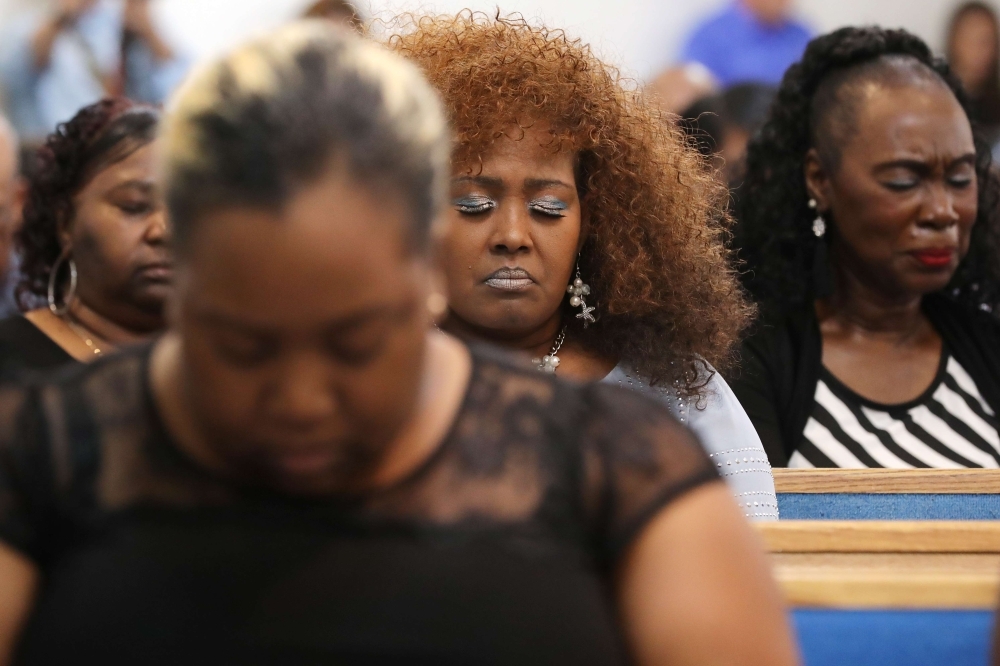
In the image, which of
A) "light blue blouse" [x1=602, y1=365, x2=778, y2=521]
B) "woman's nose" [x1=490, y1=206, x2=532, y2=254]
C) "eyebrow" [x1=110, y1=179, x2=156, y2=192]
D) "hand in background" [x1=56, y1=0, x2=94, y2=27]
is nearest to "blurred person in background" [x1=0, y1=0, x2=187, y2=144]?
"hand in background" [x1=56, y1=0, x2=94, y2=27]

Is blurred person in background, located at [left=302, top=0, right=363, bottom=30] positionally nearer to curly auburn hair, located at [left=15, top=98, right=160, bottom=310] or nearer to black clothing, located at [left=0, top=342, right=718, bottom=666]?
curly auburn hair, located at [left=15, top=98, right=160, bottom=310]

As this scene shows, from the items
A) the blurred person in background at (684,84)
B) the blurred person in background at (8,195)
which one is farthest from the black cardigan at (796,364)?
the blurred person in background at (684,84)

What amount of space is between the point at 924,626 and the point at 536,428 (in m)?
0.52

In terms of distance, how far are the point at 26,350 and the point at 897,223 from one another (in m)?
1.81

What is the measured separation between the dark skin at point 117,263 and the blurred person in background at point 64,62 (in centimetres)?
193

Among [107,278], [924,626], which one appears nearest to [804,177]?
[107,278]

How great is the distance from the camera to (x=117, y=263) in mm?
2492

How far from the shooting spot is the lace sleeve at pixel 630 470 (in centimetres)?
107

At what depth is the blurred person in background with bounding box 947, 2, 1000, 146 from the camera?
5406mm

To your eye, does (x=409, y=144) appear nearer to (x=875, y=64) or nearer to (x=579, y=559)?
(x=579, y=559)

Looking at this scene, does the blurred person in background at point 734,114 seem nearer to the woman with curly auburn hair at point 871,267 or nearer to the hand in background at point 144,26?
the woman with curly auburn hair at point 871,267

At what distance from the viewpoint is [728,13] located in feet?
17.3

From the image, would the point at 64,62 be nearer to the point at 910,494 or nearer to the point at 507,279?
the point at 507,279

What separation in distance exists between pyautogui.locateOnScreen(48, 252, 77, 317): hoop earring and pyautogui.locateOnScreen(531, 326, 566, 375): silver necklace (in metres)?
0.96
